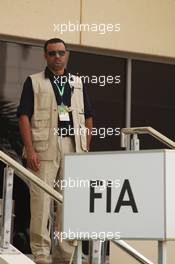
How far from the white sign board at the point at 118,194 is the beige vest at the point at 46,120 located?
2.30 meters

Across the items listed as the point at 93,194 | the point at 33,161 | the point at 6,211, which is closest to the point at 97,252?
the point at 93,194

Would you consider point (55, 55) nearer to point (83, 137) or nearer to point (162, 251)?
point (83, 137)

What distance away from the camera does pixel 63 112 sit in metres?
6.04

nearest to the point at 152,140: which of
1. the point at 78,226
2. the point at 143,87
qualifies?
the point at 143,87

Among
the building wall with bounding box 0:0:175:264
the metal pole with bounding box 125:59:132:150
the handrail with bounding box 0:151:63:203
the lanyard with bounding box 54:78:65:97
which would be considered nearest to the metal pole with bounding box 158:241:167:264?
the handrail with bounding box 0:151:63:203

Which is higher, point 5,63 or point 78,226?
point 5,63

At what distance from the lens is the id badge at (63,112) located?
6.03 m

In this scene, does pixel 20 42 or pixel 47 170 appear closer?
pixel 47 170

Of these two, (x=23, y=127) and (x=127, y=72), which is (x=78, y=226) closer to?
(x=23, y=127)

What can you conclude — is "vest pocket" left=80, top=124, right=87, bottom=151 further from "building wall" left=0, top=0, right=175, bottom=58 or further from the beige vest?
"building wall" left=0, top=0, right=175, bottom=58

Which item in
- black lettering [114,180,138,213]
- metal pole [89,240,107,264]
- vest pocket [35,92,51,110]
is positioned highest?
vest pocket [35,92,51,110]

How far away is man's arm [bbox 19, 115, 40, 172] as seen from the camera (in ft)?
A: 19.6

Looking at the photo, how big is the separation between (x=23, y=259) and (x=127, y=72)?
3.67m

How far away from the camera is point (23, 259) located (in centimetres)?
490
